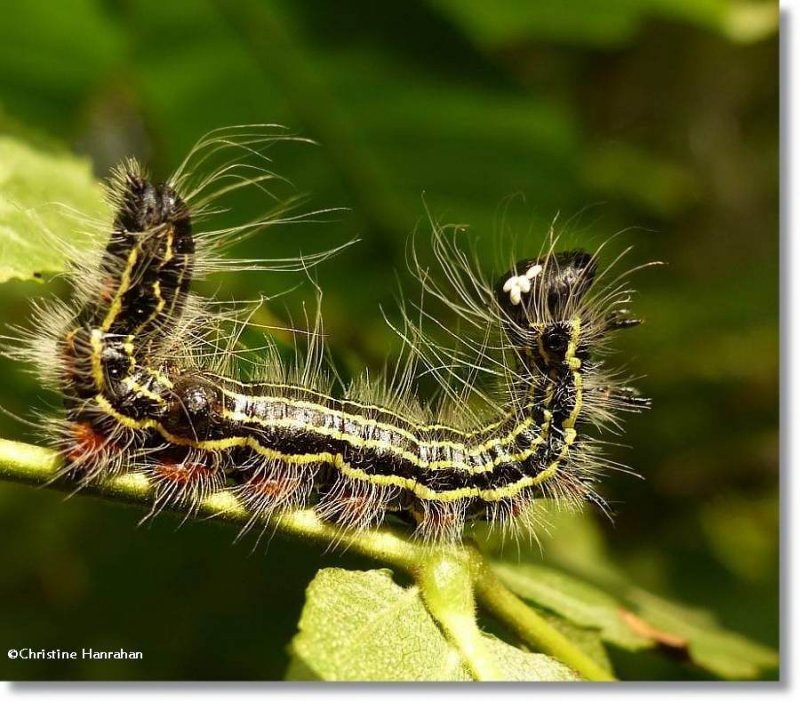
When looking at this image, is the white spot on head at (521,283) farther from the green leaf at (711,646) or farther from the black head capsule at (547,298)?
the green leaf at (711,646)

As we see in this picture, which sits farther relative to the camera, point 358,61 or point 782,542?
point 358,61

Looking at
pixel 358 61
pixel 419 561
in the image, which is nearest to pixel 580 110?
pixel 358 61

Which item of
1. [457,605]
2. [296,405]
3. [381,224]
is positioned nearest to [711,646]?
[457,605]

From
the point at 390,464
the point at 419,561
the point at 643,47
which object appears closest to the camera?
the point at 419,561

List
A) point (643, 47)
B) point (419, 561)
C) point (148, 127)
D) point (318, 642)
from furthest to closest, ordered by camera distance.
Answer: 1. point (643, 47)
2. point (148, 127)
3. point (419, 561)
4. point (318, 642)

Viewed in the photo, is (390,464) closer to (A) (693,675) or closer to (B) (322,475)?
(B) (322,475)

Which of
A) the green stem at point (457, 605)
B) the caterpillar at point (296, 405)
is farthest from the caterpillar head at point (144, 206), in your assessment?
the green stem at point (457, 605)
